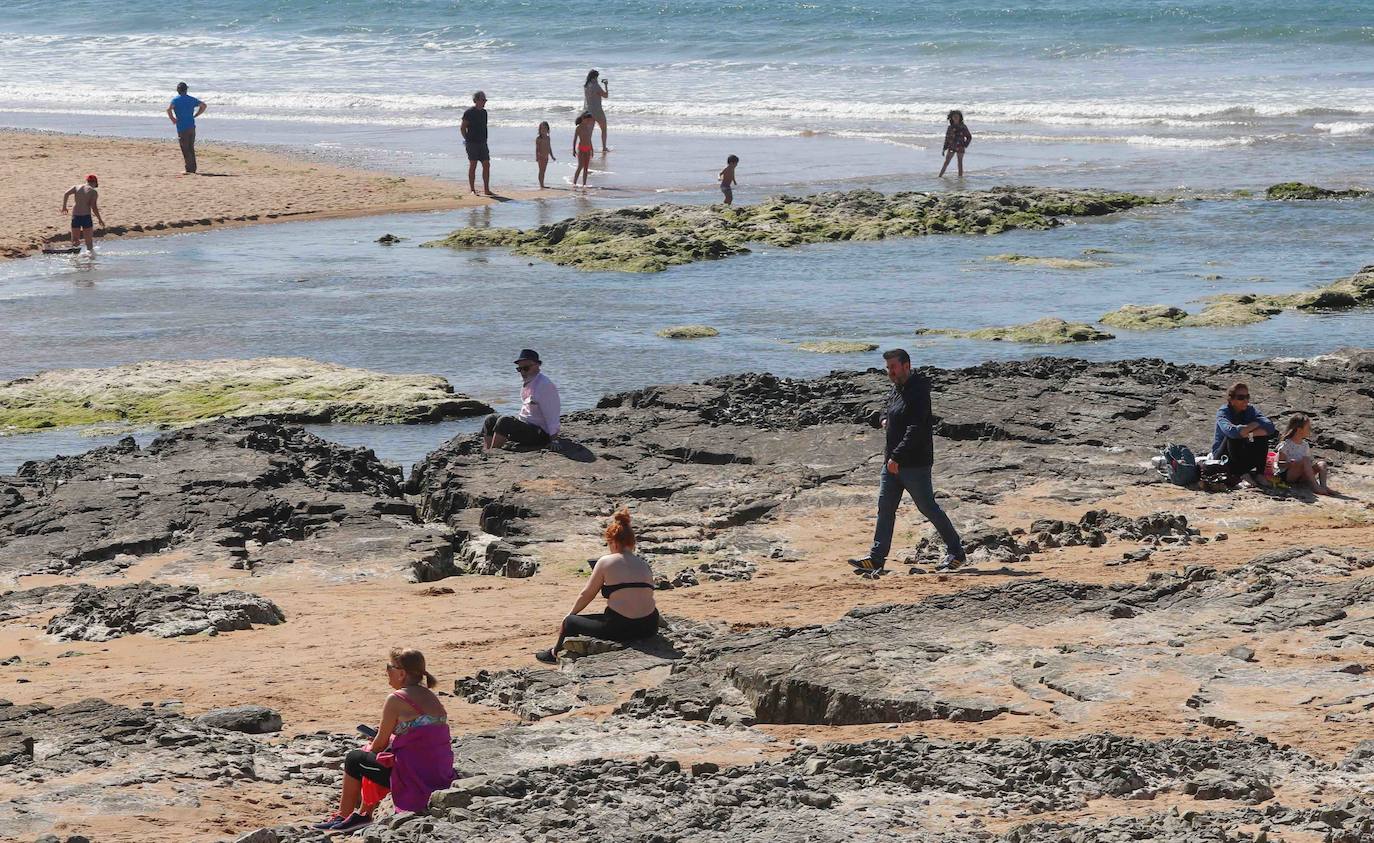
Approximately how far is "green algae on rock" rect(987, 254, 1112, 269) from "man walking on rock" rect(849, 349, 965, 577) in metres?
12.8

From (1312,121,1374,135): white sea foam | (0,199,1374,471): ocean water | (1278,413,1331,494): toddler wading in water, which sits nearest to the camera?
(1278,413,1331,494): toddler wading in water

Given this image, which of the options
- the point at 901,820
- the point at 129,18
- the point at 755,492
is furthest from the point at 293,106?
the point at 901,820

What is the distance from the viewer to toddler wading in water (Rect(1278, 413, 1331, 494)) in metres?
13.9

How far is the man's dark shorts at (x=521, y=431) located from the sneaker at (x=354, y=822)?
24.3 feet

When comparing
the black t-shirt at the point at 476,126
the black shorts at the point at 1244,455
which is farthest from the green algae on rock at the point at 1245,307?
the black t-shirt at the point at 476,126

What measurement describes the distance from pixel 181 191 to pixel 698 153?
11.8 m

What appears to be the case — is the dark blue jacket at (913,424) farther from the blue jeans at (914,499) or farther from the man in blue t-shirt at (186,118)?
the man in blue t-shirt at (186,118)

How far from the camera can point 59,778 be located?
8.47 meters

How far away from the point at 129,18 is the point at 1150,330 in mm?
65369

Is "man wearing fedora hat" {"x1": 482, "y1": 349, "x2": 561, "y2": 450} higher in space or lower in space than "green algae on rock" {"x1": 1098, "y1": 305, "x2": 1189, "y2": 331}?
lower

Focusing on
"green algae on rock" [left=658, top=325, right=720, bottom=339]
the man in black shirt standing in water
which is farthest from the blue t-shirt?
"green algae on rock" [left=658, top=325, right=720, bottom=339]

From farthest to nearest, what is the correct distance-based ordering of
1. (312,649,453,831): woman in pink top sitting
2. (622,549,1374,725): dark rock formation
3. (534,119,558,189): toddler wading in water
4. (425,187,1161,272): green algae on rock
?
(534,119,558,189): toddler wading in water, (425,187,1161,272): green algae on rock, (622,549,1374,725): dark rock formation, (312,649,453,831): woman in pink top sitting

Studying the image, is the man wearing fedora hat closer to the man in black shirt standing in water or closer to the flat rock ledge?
the flat rock ledge

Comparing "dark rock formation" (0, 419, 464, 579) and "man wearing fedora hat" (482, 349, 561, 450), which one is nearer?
Answer: "dark rock formation" (0, 419, 464, 579)
